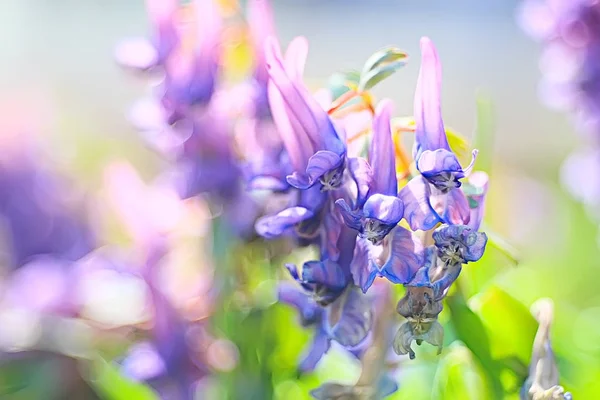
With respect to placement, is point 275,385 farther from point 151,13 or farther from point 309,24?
point 309,24

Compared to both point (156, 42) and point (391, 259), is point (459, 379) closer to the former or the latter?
point (391, 259)

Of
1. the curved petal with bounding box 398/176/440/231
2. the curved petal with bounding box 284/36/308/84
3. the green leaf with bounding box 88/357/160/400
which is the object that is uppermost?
the curved petal with bounding box 284/36/308/84

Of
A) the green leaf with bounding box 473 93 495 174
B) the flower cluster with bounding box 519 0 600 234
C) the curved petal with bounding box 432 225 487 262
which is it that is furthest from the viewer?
the flower cluster with bounding box 519 0 600 234

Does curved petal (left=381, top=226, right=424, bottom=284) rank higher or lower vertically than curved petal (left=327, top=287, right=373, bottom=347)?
higher

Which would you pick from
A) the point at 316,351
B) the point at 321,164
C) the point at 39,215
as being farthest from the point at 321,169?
the point at 39,215

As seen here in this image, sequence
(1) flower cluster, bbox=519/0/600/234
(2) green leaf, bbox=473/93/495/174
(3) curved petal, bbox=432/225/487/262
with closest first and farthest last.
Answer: (3) curved petal, bbox=432/225/487/262 → (2) green leaf, bbox=473/93/495/174 → (1) flower cluster, bbox=519/0/600/234

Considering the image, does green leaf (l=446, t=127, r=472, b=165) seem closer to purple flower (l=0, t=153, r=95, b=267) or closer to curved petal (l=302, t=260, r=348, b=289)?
curved petal (l=302, t=260, r=348, b=289)

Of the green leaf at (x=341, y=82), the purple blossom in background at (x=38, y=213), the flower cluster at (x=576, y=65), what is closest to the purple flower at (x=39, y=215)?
the purple blossom in background at (x=38, y=213)

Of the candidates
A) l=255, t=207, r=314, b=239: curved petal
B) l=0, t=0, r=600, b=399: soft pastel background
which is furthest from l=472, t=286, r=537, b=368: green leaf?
l=255, t=207, r=314, b=239: curved petal
